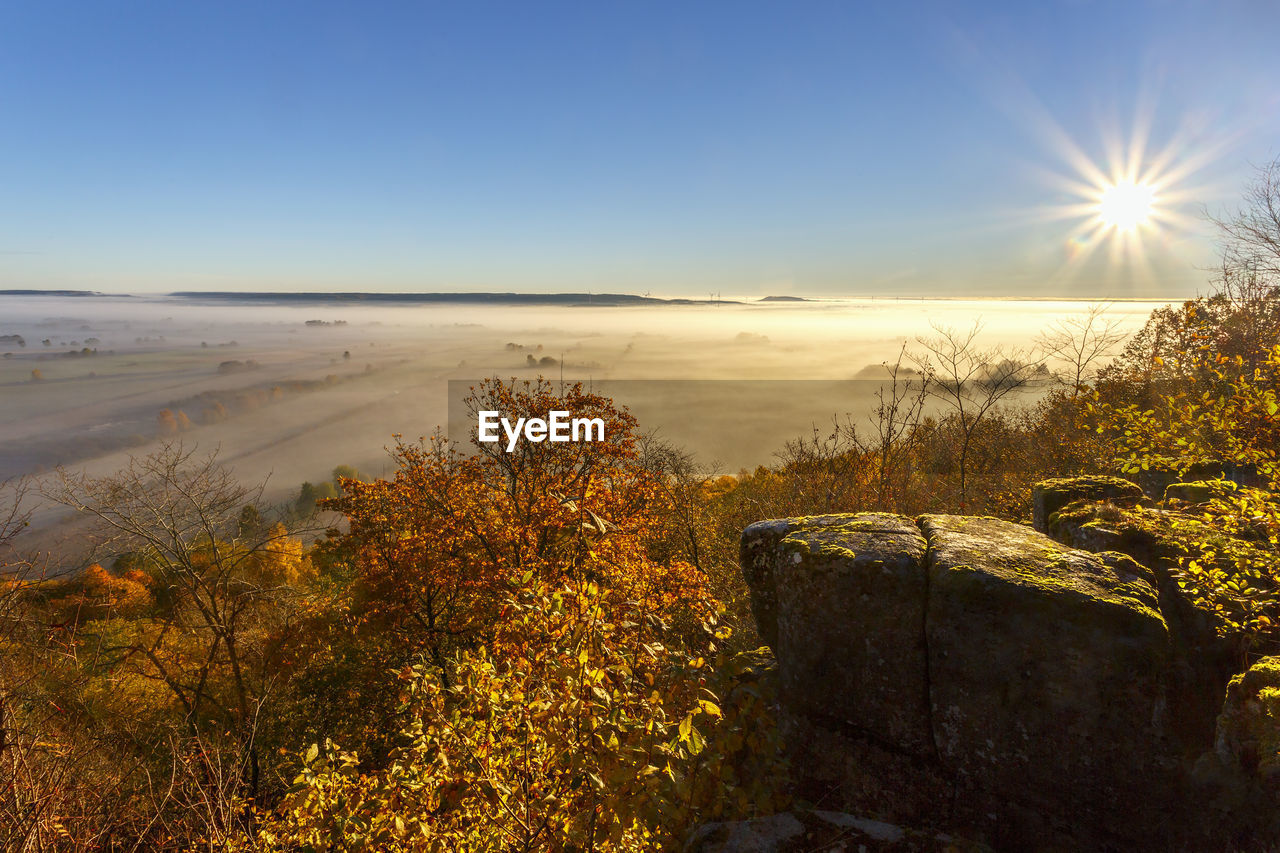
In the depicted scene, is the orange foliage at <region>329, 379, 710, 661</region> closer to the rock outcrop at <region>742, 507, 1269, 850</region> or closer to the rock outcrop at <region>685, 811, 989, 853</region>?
the rock outcrop at <region>742, 507, 1269, 850</region>

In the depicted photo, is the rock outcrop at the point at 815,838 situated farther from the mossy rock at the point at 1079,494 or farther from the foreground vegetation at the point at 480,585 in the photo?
the mossy rock at the point at 1079,494

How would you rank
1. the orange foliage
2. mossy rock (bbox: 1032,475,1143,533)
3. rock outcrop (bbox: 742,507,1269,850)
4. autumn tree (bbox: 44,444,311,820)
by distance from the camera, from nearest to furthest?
1. rock outcrop (bbox: 742,507,1269,850)
2. mossy rock (bbox: 1032,475,1143,533)
3. autumn tree (bbox: 44,444,311,820)
4. the orange foliage

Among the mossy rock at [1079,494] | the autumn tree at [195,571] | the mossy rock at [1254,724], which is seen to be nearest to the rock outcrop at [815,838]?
the mossy rock at [1254,724]

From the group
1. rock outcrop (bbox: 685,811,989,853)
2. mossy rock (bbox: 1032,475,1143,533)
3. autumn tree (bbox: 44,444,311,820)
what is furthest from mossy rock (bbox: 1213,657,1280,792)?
autumn tree (bbox: 44,444,311,820)

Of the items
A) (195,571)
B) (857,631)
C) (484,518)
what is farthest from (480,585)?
(857,631)

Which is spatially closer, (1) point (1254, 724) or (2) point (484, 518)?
(1) point (1254, 724)

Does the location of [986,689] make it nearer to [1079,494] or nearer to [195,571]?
[1079,494]

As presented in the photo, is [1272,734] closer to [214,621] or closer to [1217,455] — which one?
[1217,455]

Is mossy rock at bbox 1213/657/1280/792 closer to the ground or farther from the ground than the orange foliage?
farther from the ground
